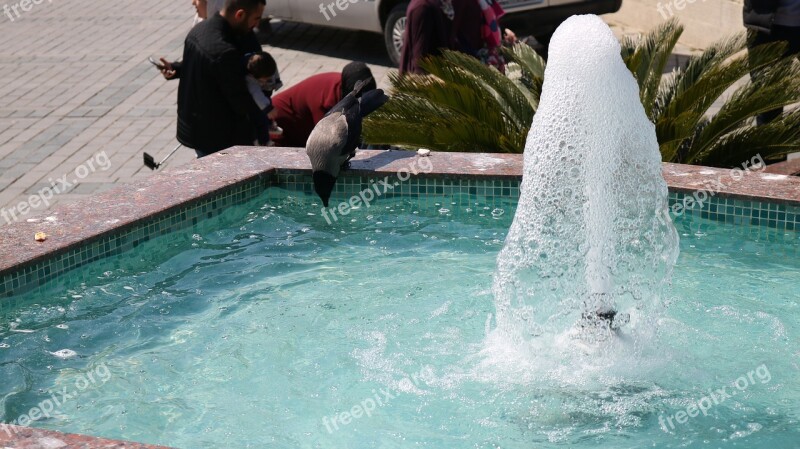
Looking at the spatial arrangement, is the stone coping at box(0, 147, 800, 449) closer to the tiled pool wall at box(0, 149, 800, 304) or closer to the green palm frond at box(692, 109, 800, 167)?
the tiled pool wall at box(0, 149, 800, 304)

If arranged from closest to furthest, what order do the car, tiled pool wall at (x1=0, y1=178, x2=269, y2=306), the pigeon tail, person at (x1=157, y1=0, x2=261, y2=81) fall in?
tiled pool wall at (x1=0, y1=178, x2=269, y2=306) → the pigeon tail → person at (x1=157, y1=0, x2=261, y2=81) → the car

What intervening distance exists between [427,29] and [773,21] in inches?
97.1

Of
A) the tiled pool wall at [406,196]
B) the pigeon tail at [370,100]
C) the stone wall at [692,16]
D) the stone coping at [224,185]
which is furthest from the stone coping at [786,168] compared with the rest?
the stone wall at [692,16]

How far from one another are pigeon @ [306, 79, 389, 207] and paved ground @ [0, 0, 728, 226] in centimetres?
194

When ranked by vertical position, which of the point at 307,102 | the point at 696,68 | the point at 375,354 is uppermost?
the point at 696,68

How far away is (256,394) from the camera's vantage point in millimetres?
4500

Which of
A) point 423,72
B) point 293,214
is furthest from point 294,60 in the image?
point 293,214

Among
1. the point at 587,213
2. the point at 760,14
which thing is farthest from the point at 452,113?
the point at 760,14

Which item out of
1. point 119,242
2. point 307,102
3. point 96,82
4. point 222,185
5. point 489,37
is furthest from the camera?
point 96,82

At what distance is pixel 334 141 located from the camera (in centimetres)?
595

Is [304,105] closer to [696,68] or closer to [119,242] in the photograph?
[119,242]

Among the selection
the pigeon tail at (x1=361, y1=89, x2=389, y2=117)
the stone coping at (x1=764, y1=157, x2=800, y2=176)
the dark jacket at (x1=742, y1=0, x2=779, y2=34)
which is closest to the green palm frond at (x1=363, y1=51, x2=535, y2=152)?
the pigeon tail at (x1=361, y1=89, x2=389, y2=117)

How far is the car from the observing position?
35.7 feet

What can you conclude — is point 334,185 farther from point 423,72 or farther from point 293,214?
point 423,72
